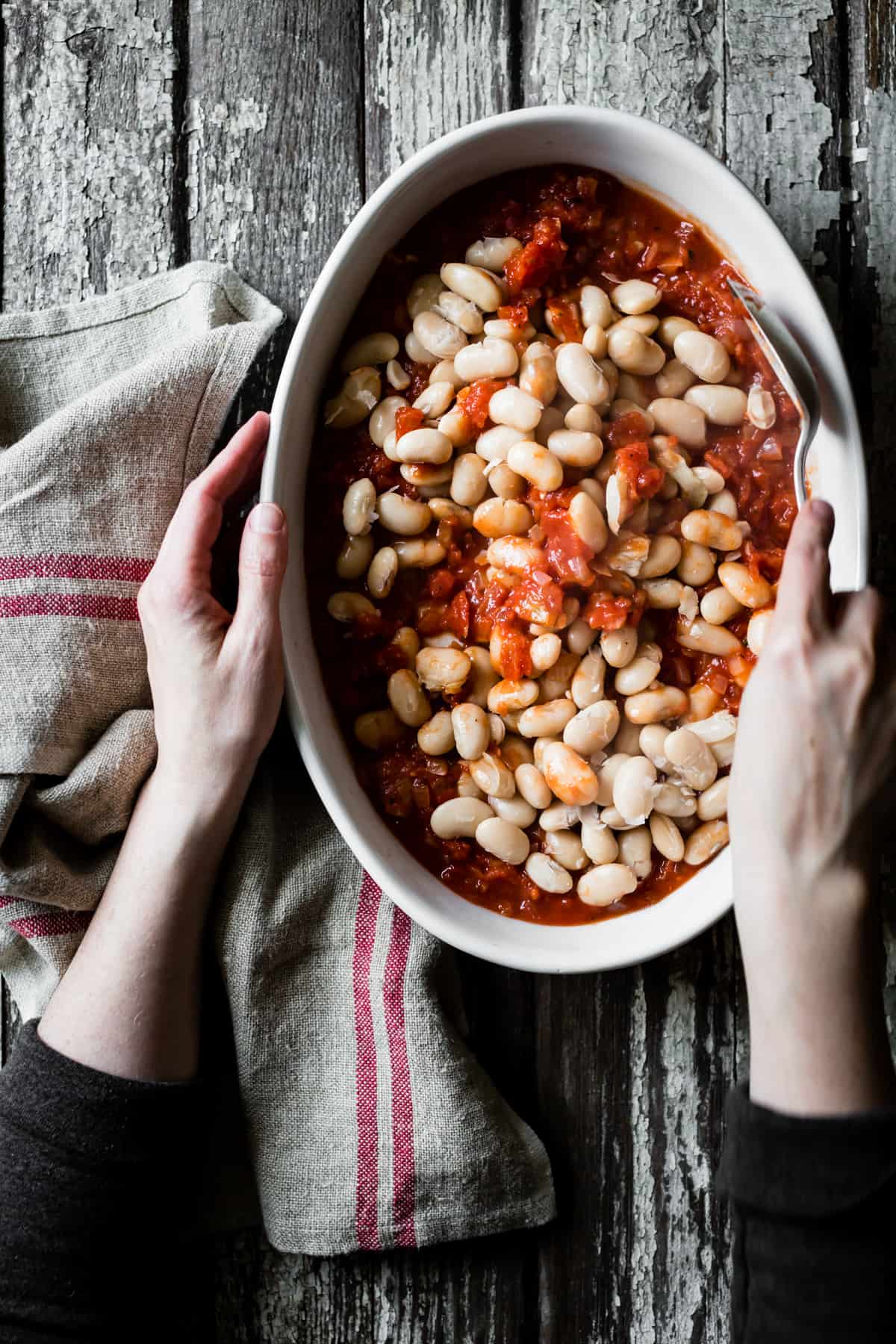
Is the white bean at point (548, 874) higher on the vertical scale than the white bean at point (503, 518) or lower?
lower

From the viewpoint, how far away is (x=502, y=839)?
0.98 meters

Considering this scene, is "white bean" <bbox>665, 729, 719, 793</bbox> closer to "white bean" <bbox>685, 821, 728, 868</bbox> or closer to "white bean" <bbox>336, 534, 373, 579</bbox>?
"white bean" <bbox>685, 821, 728, 868</bbox>

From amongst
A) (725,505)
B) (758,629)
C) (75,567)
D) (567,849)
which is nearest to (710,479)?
(725,505)

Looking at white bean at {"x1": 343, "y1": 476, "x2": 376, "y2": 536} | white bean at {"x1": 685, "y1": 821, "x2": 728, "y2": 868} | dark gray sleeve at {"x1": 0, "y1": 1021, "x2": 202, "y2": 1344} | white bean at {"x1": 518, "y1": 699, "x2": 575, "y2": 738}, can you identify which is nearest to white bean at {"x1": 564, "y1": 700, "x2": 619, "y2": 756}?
white bean at {"x1": 518, "y1": 699, "x2": 575, "y2": 738}

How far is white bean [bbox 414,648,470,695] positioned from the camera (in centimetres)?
97

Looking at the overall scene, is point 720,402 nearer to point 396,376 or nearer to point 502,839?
point 396,376

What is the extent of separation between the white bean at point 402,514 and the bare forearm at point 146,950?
27 cm

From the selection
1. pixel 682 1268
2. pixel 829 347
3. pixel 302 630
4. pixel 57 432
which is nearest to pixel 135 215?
pixel 57 432

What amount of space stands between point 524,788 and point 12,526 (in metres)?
0.49

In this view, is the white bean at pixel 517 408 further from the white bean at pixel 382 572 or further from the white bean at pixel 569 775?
the white bean at pixel 569 775

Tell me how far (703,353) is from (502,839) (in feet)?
1.47

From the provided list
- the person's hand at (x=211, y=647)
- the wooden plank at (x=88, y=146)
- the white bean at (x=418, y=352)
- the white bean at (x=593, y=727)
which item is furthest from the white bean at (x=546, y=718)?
the wooden plank at (x=88, y=146)

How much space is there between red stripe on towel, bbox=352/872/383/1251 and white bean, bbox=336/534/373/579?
0.28m

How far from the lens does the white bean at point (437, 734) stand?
0.98m
